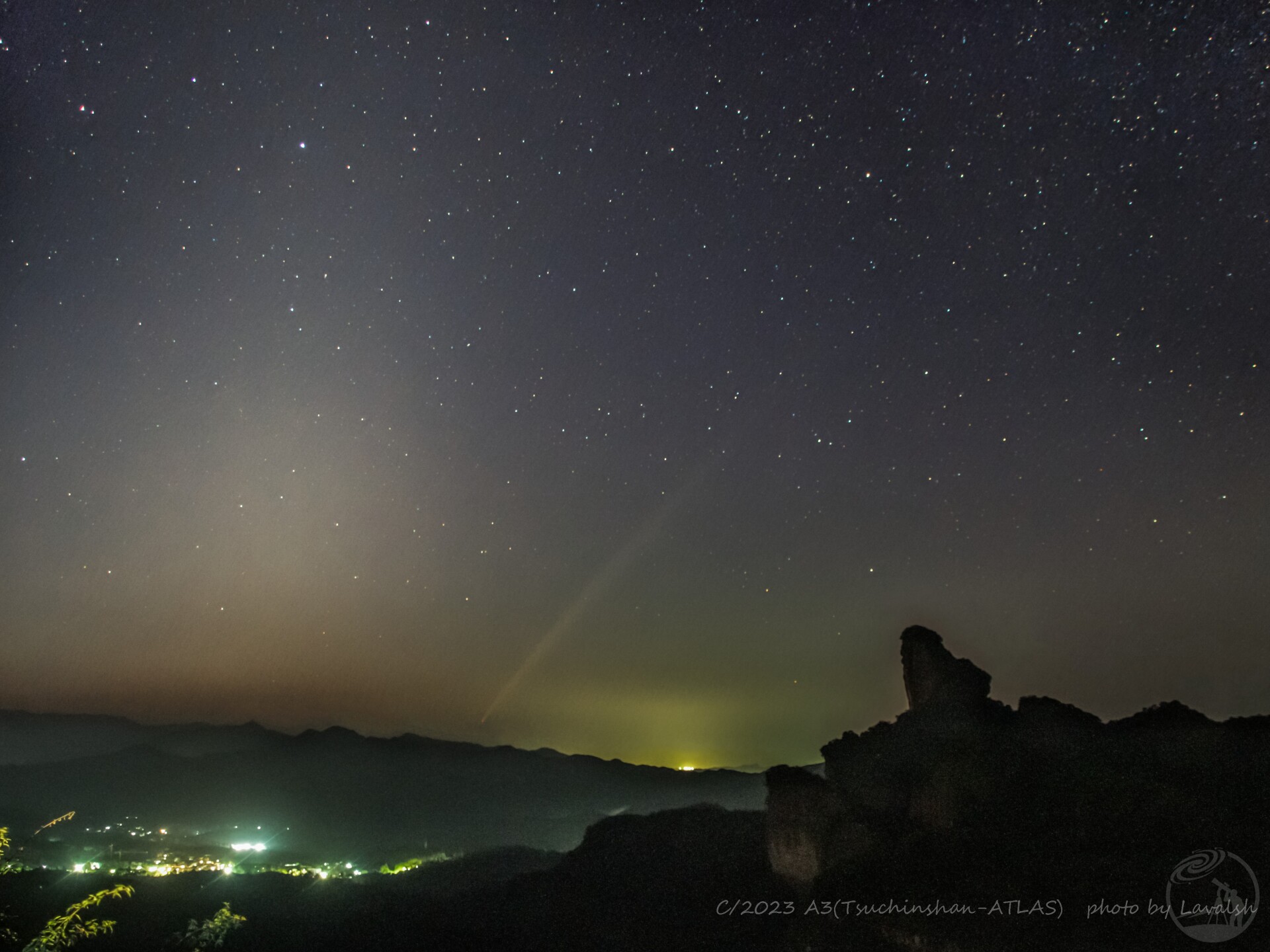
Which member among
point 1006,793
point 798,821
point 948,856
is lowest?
point 948,856

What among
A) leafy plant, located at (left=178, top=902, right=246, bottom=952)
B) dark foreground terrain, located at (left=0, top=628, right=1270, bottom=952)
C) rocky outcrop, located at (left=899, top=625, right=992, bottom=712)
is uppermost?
rocky outcrop, located at (left=899, top=625, right=992, bottom=712)

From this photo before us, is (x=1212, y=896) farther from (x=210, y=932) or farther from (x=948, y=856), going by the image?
(x=210, y=932)

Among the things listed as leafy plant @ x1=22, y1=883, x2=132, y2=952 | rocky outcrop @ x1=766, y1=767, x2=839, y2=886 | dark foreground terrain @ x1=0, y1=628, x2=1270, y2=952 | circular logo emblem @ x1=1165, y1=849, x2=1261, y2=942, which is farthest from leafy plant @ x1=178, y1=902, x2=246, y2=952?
rocky outcrop @ x1=766, y1=767, x2=839, y2=886

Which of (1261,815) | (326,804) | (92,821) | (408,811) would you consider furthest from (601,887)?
(92,821)

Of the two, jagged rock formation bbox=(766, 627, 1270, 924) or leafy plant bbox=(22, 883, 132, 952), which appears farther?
jagged rock formation bbox=(766, 627, 1270, 924)

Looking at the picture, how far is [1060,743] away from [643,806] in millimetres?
139557

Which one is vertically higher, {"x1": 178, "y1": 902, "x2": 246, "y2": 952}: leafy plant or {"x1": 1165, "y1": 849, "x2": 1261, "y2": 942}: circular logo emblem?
{"x1": 178, "y1": 902, "x2": 246, "y2": 952}: leafy plant

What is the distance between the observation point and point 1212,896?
26.1 meters

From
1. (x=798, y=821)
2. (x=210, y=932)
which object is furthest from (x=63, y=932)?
(x=798, y=821)

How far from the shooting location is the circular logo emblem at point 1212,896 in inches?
968

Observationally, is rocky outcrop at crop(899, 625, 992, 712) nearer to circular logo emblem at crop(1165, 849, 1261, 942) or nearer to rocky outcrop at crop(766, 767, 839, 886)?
rocky outcrop at crop(766, 767, 839, 886)

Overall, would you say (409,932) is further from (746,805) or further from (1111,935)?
(746,805)

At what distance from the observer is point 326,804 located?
655 ft

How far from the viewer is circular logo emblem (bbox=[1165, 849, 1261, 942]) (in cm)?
2459
